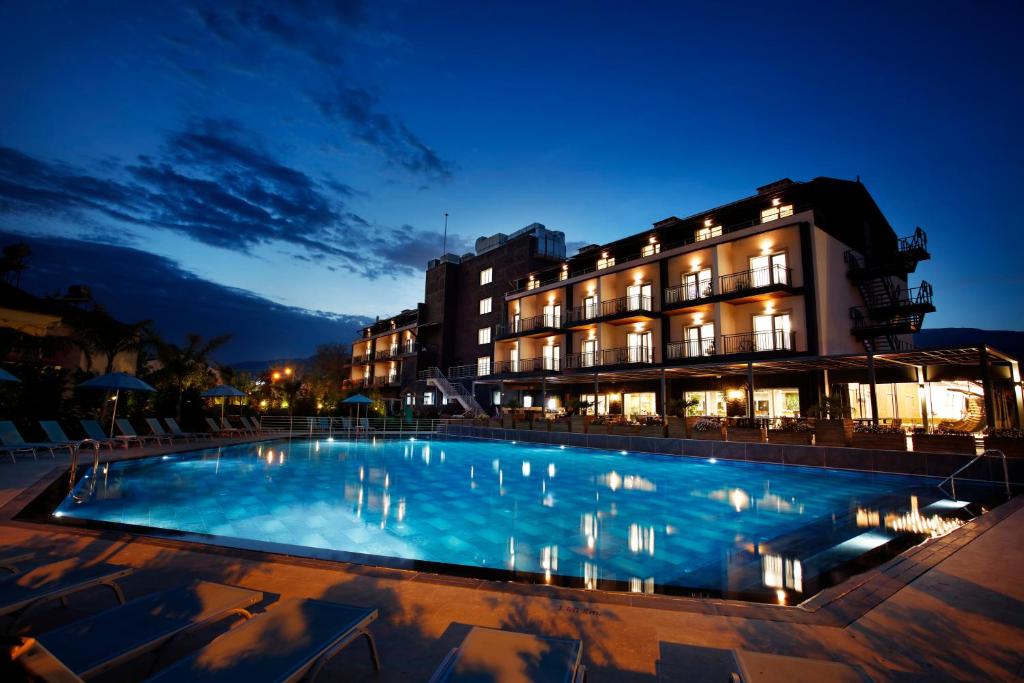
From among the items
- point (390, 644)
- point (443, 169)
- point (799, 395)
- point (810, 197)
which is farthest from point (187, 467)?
point (443, 169)

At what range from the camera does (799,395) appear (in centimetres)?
2075

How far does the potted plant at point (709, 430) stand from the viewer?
15.7 metres

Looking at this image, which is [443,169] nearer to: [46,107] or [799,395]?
A: [46,107]

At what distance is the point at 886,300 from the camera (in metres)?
20.5

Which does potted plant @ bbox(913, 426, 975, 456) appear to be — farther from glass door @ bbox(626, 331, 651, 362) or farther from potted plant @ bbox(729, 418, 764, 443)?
glass door @ bbox(626, 331, 651, 362)

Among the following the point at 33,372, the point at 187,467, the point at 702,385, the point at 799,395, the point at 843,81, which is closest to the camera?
the point at 187,467

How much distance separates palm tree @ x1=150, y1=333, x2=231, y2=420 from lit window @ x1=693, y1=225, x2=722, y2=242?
24890 mm

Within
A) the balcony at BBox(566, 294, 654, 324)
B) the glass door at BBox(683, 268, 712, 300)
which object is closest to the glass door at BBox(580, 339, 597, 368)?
the balcony at BBox(566, 294, 654, 324)

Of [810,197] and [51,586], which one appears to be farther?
[810,197]

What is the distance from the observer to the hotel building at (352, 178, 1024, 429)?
60.7 feet

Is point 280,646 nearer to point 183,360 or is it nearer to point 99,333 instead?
point 99,333

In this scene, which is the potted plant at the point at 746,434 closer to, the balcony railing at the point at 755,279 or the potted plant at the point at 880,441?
the potted plant at the point at 880,441

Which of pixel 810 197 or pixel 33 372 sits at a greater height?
pixel 810 197

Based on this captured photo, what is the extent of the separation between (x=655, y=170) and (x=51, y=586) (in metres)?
48.8
